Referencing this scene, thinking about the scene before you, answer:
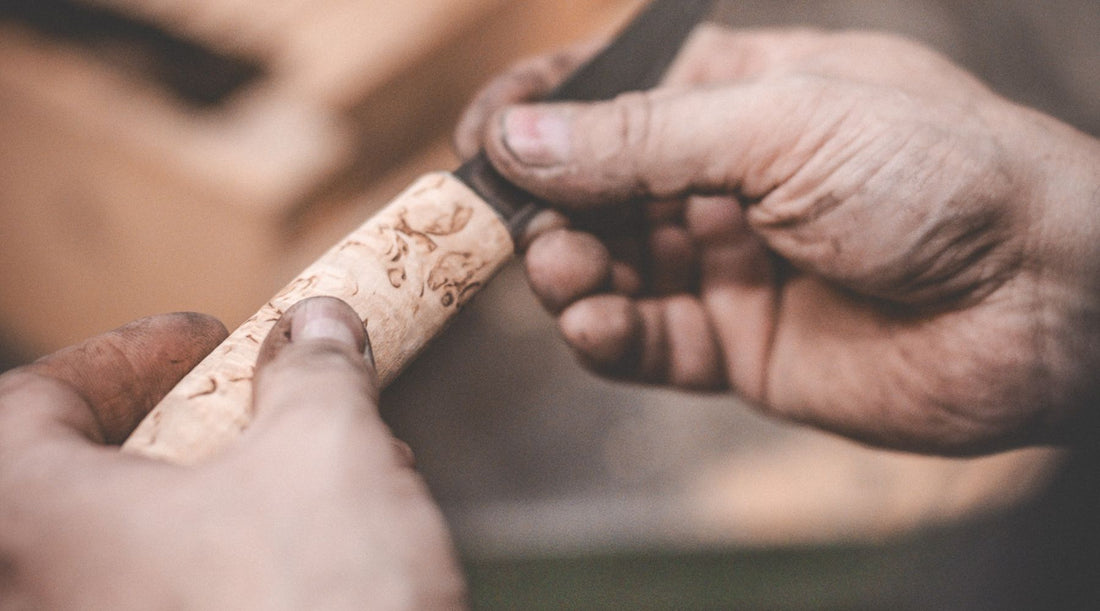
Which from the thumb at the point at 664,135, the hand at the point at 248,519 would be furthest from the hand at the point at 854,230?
the hand at the point at 248,519

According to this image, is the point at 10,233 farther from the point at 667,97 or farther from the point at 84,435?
the point at 667,97

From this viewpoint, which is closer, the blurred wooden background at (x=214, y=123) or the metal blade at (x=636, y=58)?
the metal blade at (x=636, y=58)

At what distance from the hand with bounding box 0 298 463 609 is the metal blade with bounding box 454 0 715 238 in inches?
13.8

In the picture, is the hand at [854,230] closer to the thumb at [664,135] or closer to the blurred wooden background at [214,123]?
the thumb at [664,135]

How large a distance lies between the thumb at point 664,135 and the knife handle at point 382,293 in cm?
8

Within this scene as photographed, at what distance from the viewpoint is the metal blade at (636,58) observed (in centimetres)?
86

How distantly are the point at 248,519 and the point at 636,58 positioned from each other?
65cm

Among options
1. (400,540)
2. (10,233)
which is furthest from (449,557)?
(10,233)

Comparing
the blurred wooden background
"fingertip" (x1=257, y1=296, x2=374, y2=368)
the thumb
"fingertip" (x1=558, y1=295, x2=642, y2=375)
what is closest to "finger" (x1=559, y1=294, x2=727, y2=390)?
"fingertip" (x1=558, y1=295, x2=642, y2=375)

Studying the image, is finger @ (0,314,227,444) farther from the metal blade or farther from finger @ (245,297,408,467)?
the metal blade

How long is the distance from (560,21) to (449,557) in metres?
1.40

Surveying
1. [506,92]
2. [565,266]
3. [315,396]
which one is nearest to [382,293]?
[315,396]

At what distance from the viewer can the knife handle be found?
53 cm

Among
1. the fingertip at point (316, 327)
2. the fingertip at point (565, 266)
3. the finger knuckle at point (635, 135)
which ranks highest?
the finger knuckle at point (635, 135)
